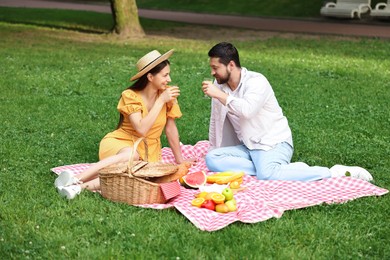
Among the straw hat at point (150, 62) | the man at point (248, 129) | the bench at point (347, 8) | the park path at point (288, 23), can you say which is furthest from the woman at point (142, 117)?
the bench at point (347, 8)

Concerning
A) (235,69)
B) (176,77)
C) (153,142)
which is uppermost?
(235,69)

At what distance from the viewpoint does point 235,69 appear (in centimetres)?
712

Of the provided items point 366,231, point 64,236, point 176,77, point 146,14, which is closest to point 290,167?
point 366,231

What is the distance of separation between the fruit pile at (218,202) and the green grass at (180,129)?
268mm

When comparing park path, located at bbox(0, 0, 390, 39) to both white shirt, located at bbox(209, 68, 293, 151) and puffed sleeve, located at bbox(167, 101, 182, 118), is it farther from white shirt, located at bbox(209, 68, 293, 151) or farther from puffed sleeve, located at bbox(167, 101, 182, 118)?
puffed sleeve, located at bbox(167, 101, 182, 118)

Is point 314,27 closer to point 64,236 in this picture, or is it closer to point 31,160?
point 31,160

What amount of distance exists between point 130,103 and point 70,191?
1083 millimetres

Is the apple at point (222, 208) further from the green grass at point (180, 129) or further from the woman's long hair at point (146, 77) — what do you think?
the woman's long hair at point (146, 77)

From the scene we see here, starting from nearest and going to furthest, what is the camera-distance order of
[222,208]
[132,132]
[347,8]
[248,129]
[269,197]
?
[222,208], [269,197], [132,132], [248,129], [347,8]

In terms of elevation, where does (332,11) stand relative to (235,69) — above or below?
below

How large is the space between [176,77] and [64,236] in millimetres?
7119

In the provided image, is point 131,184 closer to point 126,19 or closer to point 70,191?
point 70,191

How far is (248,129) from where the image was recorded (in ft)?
23.9

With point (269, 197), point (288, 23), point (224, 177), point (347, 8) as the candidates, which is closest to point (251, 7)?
point (288, 23)
